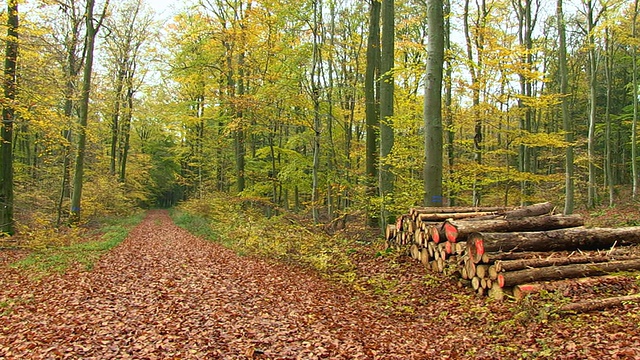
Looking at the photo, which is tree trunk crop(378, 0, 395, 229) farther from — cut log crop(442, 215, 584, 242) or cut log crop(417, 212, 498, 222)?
cut log crop(442, 215, 584, 242)

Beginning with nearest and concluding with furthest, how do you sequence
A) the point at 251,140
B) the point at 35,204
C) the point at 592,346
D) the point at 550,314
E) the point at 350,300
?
the point at 592,346 → the point at 550,314 → the point at 350,300 → the point at 35,204 → the point at 251,140

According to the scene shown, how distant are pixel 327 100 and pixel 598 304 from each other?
1228cm

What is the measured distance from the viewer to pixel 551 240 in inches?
259

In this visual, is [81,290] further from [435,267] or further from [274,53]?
[274,53]

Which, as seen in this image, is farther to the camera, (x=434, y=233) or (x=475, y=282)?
(x=434, y=233)

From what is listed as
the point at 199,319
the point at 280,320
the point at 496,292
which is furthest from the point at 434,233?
the point at 199,319

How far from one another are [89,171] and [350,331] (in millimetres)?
23764

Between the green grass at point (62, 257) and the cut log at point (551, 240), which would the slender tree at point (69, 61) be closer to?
the green grass at point (62, 257)

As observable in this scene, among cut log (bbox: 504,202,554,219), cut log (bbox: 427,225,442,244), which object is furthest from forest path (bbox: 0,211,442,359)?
cut log (bbox: 504,202,554,219)

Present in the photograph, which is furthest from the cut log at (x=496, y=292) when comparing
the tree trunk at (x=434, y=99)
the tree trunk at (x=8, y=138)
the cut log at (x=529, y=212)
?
the tree trunk at (x=8, y=138)

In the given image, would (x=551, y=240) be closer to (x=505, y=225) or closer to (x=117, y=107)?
(x=505, y=225)

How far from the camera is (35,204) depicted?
14.6 meters

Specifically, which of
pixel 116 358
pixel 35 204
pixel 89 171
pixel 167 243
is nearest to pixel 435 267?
pixel 116 358

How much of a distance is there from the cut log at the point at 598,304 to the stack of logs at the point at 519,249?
0.08 metres
